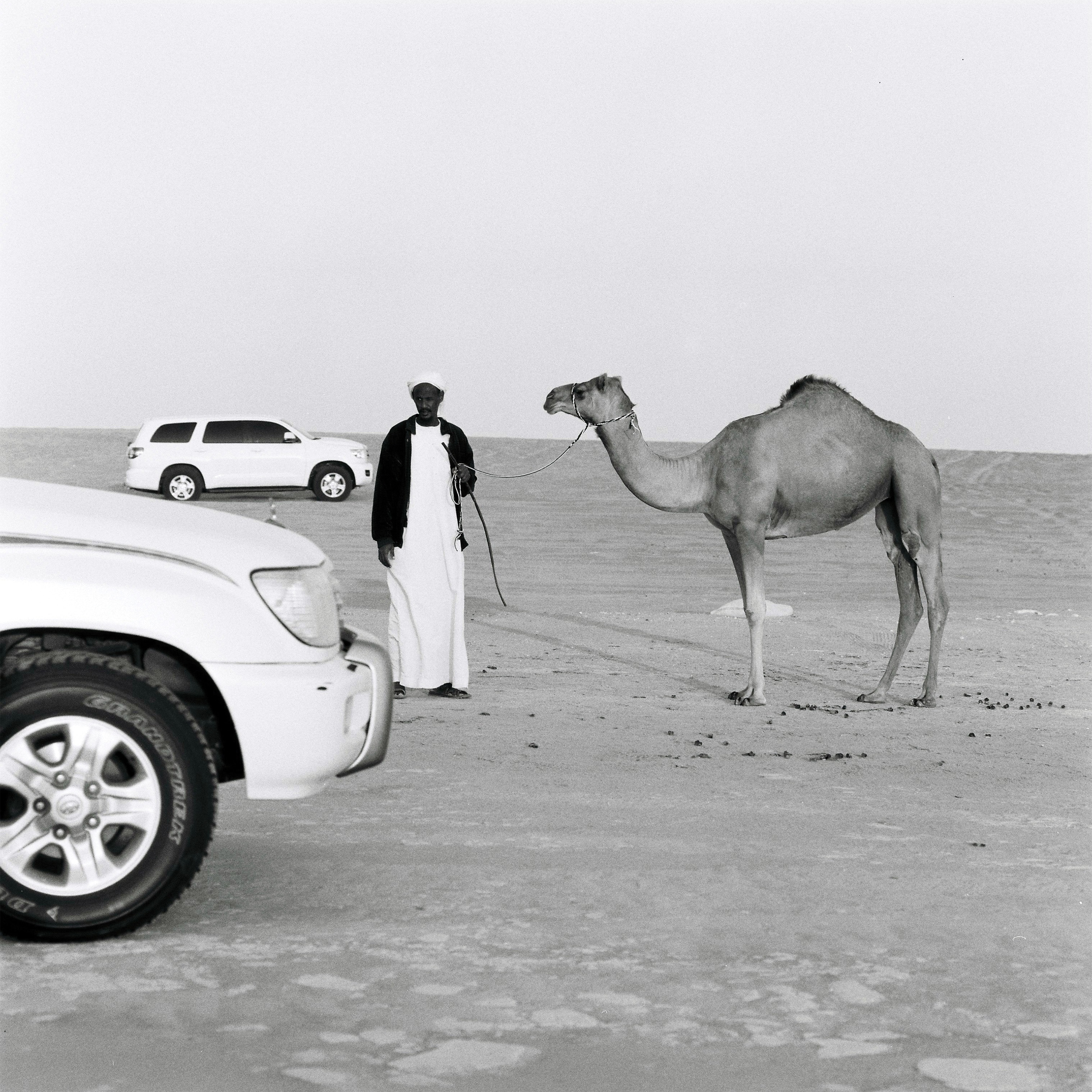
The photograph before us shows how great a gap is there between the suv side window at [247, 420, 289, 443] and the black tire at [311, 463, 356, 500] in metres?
0.99

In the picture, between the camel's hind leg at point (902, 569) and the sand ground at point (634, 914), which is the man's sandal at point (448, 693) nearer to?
the sand ground at point (634, 914)

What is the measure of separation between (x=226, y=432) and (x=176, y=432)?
3.19ft

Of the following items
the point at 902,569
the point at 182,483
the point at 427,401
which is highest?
the point at 182,483

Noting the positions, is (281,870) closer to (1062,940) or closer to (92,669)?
(92,669)

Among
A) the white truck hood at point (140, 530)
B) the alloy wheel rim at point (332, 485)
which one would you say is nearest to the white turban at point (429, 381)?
the white truck hood at point (140, 530)

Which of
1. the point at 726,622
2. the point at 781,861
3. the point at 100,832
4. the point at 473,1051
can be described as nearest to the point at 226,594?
the point at 100,832

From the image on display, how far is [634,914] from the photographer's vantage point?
5.60 meters

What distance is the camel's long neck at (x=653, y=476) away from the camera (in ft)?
38.8

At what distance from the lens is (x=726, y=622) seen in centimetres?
1636

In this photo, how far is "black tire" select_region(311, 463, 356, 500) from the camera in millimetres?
33406

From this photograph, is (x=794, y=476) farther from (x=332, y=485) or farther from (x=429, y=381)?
(x=332, y=485)

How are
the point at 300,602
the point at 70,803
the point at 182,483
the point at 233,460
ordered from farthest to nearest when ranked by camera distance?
the point at 233,460 → the point at 182,483 → the point at 300,602 → the point at 70,803

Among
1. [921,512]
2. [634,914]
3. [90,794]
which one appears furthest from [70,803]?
[921,512]

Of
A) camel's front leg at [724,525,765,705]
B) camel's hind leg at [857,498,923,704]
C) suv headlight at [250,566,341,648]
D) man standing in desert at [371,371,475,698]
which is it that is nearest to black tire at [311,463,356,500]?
camel's hind leg at [857,498,923,704]
